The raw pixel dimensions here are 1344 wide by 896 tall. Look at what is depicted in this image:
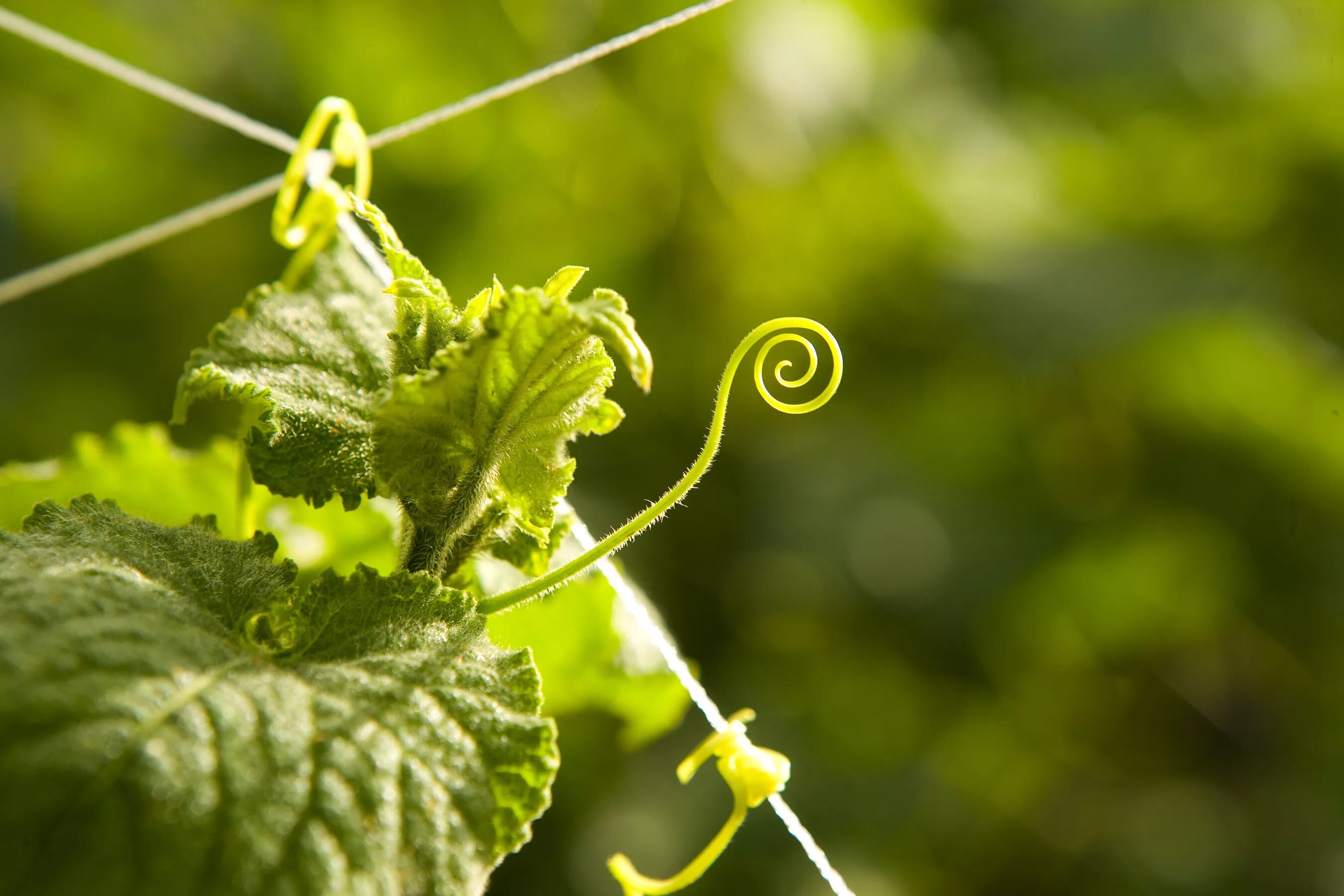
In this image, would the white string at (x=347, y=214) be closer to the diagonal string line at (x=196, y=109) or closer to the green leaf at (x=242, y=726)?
the diagonal string line at (x=196, y=109)

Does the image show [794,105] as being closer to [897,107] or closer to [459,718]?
[897,107]

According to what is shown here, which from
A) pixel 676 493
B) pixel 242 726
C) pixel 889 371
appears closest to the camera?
pixel 242 726

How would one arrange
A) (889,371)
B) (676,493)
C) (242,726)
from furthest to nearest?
(889,371)
(676,493)
(242,726)

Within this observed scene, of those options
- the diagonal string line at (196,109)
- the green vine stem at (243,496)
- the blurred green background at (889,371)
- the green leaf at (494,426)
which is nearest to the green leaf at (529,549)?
the green leaf at (494,426)

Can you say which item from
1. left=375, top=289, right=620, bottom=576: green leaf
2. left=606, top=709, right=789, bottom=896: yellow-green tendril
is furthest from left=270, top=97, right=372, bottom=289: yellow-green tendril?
left=606, top=709, right=789, bottom=896: yellow-green tendril

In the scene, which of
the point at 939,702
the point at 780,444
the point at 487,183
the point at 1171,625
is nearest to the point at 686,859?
the point at 939,702

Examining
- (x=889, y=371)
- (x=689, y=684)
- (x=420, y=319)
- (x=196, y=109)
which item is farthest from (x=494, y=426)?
(x=889, y=371)

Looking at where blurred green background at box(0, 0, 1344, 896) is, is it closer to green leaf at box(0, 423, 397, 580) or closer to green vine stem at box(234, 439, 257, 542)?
green leaf at box(0, 423, 397, 580)

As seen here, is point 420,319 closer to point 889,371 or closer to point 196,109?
point 196,109
